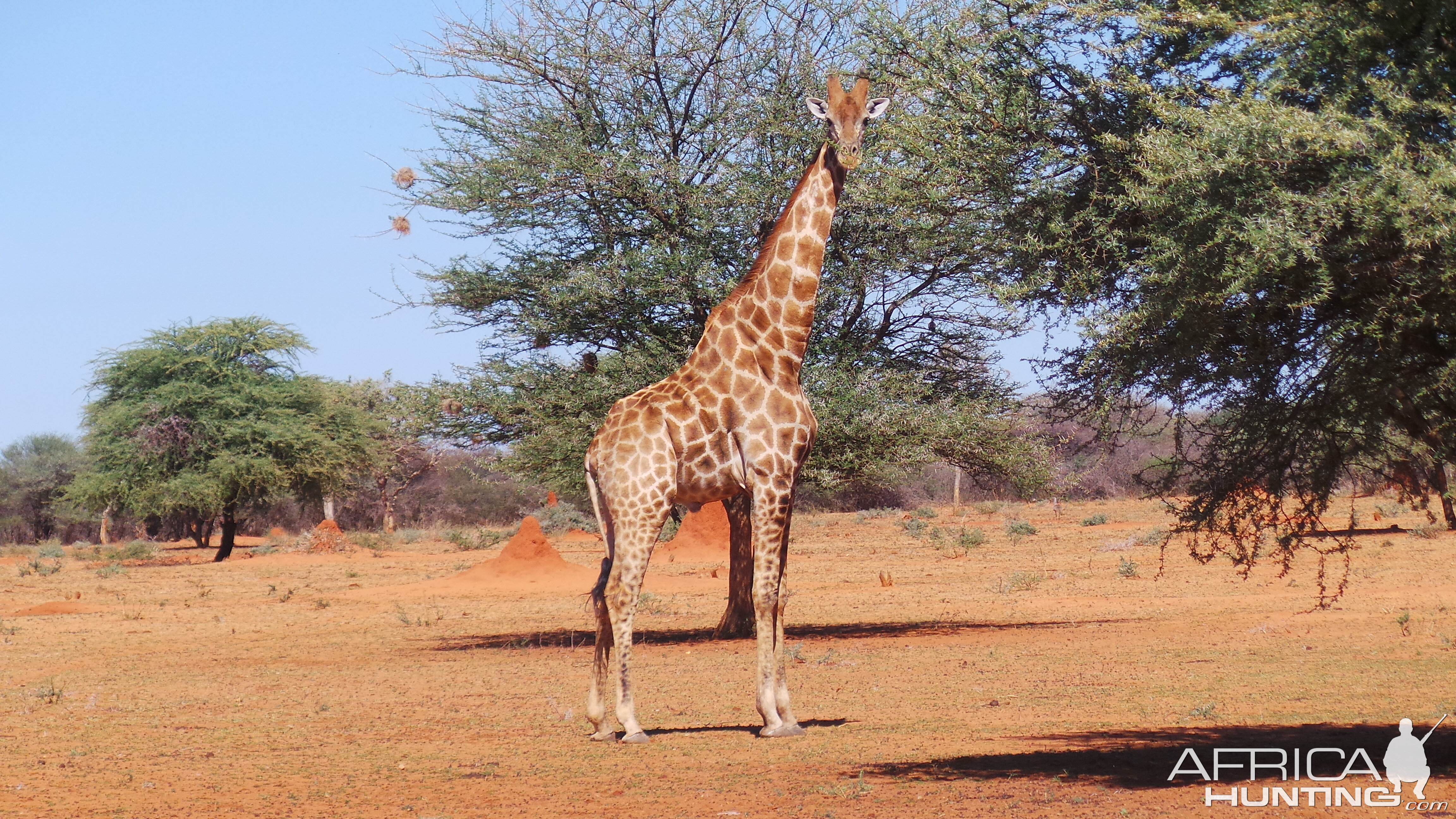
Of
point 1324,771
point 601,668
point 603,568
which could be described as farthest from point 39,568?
point 1324,771

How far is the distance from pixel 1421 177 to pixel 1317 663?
8897mm

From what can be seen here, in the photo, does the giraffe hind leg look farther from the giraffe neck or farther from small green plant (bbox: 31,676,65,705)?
small green plant (bbox: 31,676,65,705)

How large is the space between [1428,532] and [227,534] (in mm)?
35406

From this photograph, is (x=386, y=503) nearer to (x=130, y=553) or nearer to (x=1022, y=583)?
(x=130, y=553)

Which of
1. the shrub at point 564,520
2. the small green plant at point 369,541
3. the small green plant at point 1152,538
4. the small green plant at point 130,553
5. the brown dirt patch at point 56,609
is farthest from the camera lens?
the shrub at point 564,520

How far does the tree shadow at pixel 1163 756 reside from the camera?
7.88m

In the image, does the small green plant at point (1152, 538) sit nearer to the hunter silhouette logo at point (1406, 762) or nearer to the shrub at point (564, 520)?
the shrub at point (564, 520)

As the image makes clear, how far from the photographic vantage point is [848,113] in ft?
33.3

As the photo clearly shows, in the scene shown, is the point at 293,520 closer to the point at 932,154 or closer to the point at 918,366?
the point at 918,366

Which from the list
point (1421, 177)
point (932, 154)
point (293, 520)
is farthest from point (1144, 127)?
point (293, 520)

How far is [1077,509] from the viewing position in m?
55.3

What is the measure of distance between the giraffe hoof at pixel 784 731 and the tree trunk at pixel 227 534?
35.8 metres

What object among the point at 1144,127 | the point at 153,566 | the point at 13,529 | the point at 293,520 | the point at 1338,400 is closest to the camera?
the point at 1338,400

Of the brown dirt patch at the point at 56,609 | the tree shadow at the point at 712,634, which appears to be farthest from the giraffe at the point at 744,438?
the brown dirt patch at the point at 56,609
